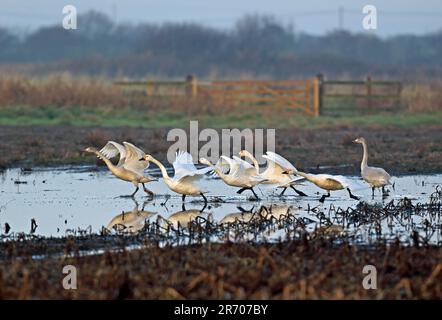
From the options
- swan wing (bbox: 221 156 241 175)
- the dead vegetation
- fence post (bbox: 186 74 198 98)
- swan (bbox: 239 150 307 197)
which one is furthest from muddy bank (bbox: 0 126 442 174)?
the dead vegetation

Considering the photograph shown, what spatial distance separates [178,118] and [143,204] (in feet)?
52.4

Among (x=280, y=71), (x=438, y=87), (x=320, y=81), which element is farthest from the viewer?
(x=280, y=71)

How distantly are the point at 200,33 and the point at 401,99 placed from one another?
39.5 meters

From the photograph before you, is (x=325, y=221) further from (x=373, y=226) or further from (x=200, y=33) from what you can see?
(x=200, y=33)

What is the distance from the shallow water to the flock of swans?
0.69 feet

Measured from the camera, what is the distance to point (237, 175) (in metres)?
14.7

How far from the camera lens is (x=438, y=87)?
35.8 m

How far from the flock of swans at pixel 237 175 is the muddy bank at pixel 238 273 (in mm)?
4248

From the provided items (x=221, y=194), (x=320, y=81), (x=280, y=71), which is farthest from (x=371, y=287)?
(x=280, y=71)

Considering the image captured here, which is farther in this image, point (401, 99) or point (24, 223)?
point (401, 99)

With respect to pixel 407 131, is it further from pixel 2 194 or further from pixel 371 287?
pixel 371 287

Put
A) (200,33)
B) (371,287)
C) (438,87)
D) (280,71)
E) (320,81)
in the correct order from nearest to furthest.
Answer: (371,287), (320,81), (438,87), (280,71), (200,33)

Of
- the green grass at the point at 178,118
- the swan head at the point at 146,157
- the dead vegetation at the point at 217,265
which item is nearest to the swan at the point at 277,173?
the swan head at the point at 146,157

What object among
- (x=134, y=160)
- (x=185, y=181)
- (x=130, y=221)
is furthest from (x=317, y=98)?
(x=130, y=221)
